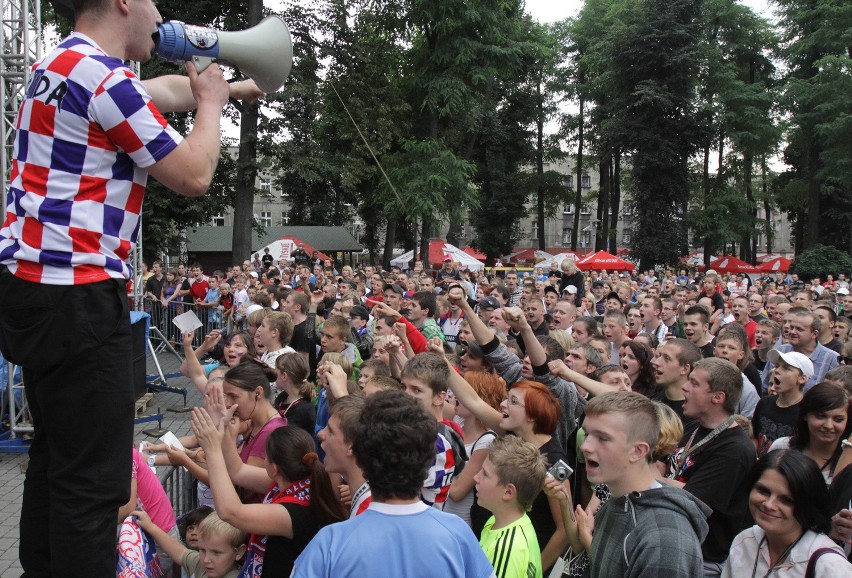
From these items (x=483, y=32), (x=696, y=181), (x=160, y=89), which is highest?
(x=483, y=32)

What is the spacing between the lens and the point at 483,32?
93.4 ft

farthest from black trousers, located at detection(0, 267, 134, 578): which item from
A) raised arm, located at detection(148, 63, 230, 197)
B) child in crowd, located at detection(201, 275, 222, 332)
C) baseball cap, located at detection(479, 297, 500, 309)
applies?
child in crowd, located at detection(201, 275, 222, 332)

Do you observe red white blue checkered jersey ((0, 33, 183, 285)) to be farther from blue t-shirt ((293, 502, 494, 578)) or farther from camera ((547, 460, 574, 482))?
camera ((547, 460, 574, 482))

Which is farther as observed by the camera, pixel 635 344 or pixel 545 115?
pixel 545 115

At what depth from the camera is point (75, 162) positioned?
2.02 m

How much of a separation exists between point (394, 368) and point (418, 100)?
84.0 ft

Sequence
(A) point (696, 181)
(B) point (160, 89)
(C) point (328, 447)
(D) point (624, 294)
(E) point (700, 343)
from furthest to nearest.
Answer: (A) point (696, 181) < (D) point (624, 294) < (E) point (700, 343) < (C) point (328, 447) < (B) point (160, 89)

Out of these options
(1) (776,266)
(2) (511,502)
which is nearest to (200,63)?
(2) (511,502)

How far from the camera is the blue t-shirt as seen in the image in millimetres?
1968

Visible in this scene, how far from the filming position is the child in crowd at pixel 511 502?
3.11 m

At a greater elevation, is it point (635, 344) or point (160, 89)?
point (160, 89)

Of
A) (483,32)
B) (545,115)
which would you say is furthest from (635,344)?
(545,115)

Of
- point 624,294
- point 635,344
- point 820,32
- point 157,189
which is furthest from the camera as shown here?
point 820,32

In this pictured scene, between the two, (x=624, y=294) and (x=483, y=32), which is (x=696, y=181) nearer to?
(x=483, y=32)
